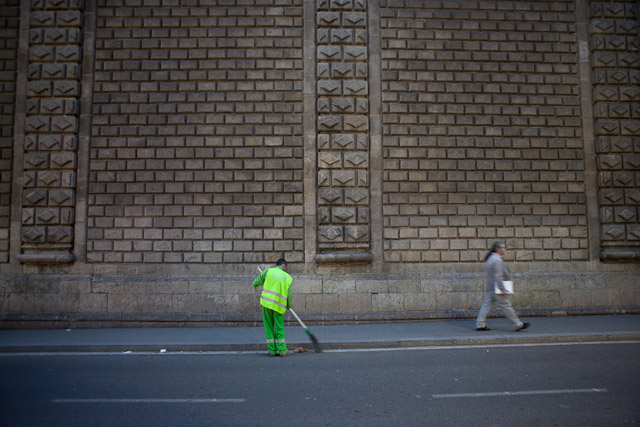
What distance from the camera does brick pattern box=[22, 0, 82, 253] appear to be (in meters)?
11.2

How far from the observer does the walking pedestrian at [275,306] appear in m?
7.80

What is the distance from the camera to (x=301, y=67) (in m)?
11.8

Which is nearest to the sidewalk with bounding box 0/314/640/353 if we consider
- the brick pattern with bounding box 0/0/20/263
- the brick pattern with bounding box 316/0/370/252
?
the brick pattern with bounding box 316/0/370/252

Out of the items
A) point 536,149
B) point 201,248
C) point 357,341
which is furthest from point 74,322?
point 536,149

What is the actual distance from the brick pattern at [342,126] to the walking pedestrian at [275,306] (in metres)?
3.44

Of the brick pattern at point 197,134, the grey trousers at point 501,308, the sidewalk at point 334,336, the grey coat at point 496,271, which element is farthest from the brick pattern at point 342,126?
the grey trousers at point 501,308

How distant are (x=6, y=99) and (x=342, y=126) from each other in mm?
8718

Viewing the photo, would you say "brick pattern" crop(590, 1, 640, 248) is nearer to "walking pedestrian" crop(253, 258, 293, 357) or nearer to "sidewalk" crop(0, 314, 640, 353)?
"sidewalk" crop(0, 314, 640, 353)

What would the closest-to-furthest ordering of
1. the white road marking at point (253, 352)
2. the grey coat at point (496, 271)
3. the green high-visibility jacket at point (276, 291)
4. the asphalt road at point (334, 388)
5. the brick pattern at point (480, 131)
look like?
the asphalt road at point (334, 388), the green high-visibility jacket at point (276, 291), the white road marking at point (253, 352), the grey coat at point (496, 271), the brick pattern at point (480, 131)

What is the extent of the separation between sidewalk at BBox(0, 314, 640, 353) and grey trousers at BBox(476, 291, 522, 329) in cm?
24

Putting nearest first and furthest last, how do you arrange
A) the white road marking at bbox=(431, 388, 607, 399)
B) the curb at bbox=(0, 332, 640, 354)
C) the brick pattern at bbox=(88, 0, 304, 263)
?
1. the white road marking at bbox=(431, 388, 607, 399)
2. the curb at bbox=(0, 332, 640, 354)
3. the brick pattern at bbox=(88, 0, 304, 263)

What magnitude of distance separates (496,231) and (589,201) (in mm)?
2698

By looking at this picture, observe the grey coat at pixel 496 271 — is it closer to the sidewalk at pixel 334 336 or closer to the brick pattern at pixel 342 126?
the sidewalk at pixel 334 336

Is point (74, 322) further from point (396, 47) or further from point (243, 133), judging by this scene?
point (396, 47)
